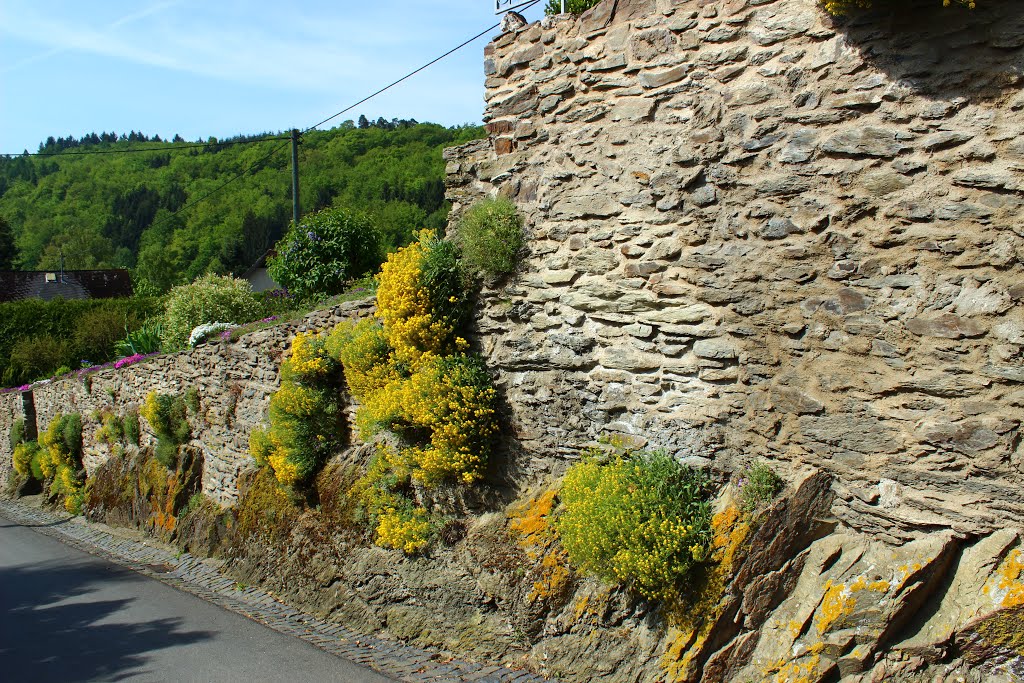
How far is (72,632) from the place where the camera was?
827cm

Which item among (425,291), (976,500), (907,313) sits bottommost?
(976,500)

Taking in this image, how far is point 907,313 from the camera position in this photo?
15.4ft

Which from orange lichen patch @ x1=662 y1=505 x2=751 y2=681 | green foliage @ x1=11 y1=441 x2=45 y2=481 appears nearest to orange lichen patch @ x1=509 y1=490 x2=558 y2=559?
orange lichen patch @ x1=662 y1=505 x2=751 y2=681

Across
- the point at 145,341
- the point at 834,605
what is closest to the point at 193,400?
the point at 145,341

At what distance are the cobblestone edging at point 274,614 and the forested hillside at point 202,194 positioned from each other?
258 inches

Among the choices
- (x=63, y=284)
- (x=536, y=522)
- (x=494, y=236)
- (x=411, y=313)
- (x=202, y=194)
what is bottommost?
(x=536, y=522)

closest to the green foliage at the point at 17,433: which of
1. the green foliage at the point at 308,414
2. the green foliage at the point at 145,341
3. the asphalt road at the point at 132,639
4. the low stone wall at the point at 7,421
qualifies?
the low stone wall at the point at 7,421

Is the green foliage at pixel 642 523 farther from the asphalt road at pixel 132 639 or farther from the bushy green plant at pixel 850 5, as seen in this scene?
the bushy green plant at pixel 850 5

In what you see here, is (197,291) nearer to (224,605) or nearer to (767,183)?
(224,605)

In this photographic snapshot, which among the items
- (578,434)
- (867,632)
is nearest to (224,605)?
(578,434)

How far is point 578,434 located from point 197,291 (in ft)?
37.4

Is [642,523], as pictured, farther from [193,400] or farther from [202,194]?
[202,194]

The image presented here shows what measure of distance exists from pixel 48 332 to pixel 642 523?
2522 centimetres

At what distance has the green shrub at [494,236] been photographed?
699 centimetres
